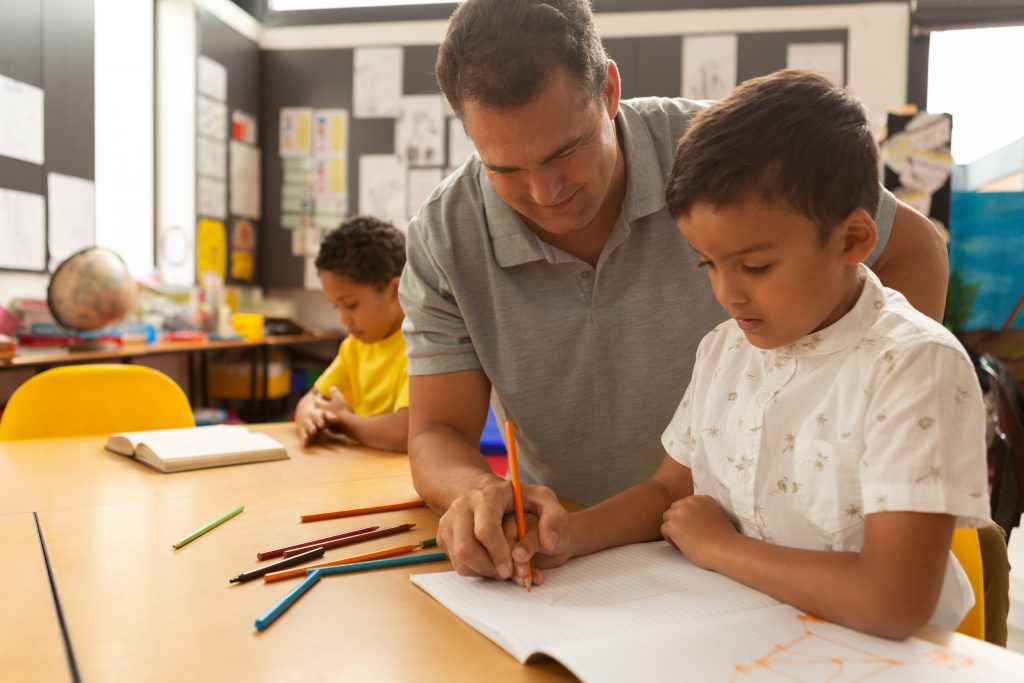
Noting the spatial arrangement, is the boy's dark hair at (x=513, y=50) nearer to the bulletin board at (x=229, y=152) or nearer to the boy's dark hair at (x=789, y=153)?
the boy's dark hair at (x=789, y=153)

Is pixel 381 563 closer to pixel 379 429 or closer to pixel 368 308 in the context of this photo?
pixel 379 429

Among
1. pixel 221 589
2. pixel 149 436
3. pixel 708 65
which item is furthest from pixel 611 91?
pixel 708 65

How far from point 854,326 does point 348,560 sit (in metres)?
0.56

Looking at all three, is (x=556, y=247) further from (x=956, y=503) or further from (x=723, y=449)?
(x=956, y=503)

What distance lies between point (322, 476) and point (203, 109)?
3.58 meters

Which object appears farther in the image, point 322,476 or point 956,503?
point 322,476

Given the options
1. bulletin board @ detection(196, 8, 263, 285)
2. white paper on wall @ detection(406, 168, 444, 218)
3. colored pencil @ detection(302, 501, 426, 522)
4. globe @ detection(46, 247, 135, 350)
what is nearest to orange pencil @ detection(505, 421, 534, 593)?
colored pencil @ detection(302, 501, 426, 522)

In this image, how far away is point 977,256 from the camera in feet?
14.1

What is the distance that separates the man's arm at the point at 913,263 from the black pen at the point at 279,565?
2.66 ft

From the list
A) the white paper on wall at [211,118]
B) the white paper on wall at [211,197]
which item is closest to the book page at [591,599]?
the white paper on wall at [211,197]

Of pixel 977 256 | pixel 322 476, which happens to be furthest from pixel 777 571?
pixel 977 256

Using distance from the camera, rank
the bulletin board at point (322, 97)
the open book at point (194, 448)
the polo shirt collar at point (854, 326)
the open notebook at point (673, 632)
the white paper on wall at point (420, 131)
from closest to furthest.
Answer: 1. the open notebook at point (673, 632)
2. the polo shirt collar at point (854, 326)
3. the open book at point (194, 448)
4. the bulletin board at point (322, 97)
5. the white paper on wall at point (420, 131)

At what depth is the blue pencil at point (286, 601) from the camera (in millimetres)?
722

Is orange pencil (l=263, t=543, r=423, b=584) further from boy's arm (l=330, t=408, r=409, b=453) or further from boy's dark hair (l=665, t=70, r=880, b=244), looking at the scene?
boy's arm (l=330, t=408, r=409, b=453)
